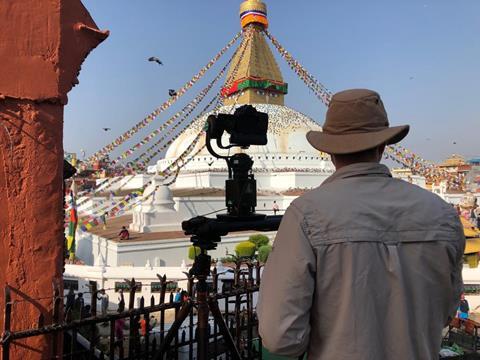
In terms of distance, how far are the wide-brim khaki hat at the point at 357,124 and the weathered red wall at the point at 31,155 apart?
227 cm

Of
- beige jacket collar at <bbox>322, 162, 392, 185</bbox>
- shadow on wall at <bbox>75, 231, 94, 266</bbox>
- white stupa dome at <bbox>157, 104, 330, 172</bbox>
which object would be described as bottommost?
shadow on wall at <bbox>75, 231, 94, 266</bbox>

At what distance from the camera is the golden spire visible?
3172 centimetres

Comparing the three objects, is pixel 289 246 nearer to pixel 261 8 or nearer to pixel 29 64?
pixel 29 64

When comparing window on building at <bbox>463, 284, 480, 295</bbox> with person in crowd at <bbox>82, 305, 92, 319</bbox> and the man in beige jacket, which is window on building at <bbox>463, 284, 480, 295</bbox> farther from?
the man in beige jacket

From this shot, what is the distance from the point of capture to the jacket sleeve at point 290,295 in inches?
41.5

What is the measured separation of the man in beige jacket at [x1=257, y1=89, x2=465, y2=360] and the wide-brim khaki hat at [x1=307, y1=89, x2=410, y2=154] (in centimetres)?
1

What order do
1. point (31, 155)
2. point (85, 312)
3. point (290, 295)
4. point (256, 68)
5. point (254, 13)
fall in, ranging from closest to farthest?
point (290, 295), point (31, 155), point (85, 312), point (254, 13), point (256, 68)

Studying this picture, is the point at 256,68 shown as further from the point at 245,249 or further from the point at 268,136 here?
the point at 245,249

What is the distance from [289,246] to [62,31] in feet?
8.55

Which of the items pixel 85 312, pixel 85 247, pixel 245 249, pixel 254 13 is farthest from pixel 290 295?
pixel 254 13

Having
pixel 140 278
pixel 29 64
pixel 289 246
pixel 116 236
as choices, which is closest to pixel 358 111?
pixel 289 246

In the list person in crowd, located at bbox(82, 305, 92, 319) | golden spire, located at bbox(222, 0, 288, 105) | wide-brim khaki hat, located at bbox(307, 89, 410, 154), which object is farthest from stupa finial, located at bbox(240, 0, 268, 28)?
wide-brim khaki hat, located at bbox(307, 89, 410, 154)

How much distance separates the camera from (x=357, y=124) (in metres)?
1.18

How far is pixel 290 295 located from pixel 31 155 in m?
2.36
